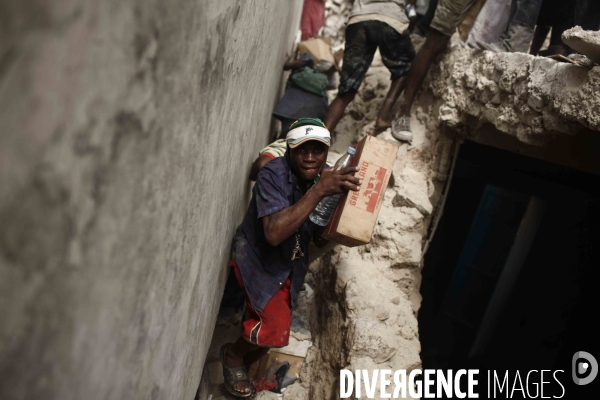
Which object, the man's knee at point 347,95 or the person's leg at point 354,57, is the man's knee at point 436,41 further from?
the man's knee at point 347,95

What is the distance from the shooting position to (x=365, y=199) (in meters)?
1.94

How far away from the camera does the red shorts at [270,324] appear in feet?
7.54

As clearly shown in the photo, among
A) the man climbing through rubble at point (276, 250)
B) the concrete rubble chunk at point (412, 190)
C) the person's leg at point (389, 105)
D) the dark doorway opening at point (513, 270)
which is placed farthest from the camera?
the dark doorway opening at point (513, 270)

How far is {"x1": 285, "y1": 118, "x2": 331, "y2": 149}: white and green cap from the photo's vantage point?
2.17 meters

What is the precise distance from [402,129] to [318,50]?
171 cm

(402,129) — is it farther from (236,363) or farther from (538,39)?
(236,363)

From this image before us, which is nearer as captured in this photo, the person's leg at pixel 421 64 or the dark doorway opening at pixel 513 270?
the person's leg at pixel 421 64

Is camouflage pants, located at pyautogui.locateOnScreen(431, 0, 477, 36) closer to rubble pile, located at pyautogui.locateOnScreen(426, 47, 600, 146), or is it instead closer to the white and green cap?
rubble pile, located at pyautogui.locateOnScreen(426, 47, 600, 146)

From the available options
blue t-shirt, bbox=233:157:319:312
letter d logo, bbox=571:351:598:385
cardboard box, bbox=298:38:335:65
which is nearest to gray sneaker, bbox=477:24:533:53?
cardboard box, bbox=298:38:335:65

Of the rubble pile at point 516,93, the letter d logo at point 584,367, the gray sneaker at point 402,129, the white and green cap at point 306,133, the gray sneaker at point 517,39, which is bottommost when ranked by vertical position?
the letter d logo at point 584,367

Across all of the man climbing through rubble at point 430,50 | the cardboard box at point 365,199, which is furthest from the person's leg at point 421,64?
the cardboard box at point 365,199

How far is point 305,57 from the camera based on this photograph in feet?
14.1

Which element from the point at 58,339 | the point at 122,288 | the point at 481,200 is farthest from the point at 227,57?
the point at 481,200

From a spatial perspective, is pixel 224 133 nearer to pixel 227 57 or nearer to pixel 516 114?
pixel 227 57
